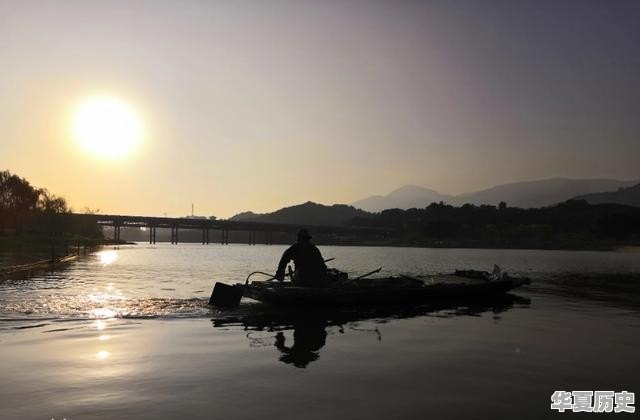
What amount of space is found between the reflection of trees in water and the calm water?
0.30ft

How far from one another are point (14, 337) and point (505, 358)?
1487 centimetres

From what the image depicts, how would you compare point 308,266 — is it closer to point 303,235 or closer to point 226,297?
point 303,235

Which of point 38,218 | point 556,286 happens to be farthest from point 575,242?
point 38,218

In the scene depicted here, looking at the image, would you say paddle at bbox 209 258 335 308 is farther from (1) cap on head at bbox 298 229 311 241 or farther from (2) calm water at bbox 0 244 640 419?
(1) cap on head at bbox 298 229 311 241

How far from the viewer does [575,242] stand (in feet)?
603

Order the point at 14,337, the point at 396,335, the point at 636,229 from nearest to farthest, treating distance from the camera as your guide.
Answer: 1. the point at 14,337
2. the point at 396,335
3. the point at 636,229

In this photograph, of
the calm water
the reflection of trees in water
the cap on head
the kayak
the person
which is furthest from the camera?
the person

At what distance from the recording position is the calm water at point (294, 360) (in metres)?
8.96

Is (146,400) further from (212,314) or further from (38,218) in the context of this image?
(38,218)

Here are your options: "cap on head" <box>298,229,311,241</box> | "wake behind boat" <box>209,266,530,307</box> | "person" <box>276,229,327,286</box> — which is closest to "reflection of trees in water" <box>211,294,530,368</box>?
"wake behind boat" <box>209,266,530,307</box>

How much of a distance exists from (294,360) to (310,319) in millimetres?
6906

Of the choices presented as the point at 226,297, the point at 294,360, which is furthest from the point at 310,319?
the point at 294,360

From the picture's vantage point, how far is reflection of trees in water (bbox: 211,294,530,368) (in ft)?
47.1

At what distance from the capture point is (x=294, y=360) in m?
→ 12.7
